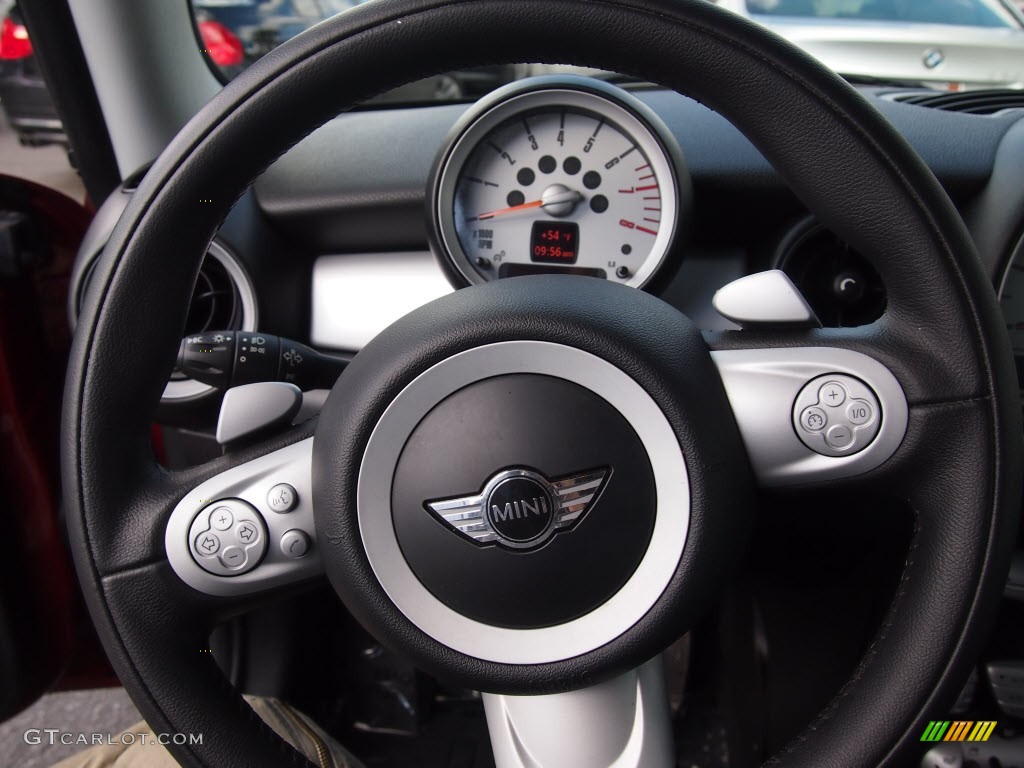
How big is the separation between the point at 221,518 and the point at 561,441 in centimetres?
29

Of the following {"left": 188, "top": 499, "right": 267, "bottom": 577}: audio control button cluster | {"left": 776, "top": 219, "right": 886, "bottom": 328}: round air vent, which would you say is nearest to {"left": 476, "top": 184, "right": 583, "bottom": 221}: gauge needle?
Answer: {"left": 776, "top": 219, "right": 886, "bottom": 328}: round air vent

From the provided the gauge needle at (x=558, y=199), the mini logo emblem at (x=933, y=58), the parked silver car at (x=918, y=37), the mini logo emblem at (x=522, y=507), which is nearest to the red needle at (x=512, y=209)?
the gauge needle at (x=558, y=199)

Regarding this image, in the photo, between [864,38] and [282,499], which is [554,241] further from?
[864,38]

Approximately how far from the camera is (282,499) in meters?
0.71

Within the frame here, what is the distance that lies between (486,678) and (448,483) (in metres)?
0.16

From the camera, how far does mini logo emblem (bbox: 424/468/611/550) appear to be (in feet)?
2.12

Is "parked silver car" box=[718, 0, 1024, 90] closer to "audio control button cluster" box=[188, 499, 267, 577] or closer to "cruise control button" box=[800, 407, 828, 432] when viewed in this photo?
"cruise control button" box=[800, 407, 828, 432]

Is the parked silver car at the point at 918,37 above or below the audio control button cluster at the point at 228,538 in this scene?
above

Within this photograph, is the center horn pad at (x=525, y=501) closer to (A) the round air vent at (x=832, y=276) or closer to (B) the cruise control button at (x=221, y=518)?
(B) the cruise control button at (x=221, y=518)

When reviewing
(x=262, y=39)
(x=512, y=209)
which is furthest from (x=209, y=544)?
(x=262, y=39)

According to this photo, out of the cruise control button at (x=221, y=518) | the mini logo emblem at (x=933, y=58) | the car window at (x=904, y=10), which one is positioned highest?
the car window at (x=904, y=10)

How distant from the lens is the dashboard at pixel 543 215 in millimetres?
1265

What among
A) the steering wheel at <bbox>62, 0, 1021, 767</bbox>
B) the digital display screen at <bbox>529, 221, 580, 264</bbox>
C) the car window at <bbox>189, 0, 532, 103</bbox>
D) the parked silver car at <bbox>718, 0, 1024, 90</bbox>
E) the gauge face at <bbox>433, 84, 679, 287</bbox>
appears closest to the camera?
the steering wheel at <bbox>62, 0, 1021, 767</bbox>

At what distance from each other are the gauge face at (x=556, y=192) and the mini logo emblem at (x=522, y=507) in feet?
2.11
